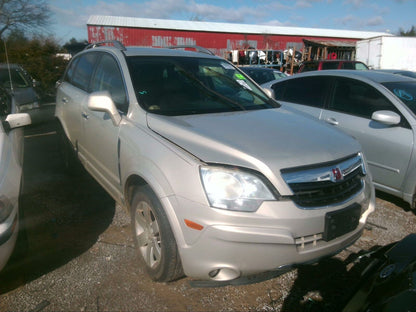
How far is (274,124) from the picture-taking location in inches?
99.8

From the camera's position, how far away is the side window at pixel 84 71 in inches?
149

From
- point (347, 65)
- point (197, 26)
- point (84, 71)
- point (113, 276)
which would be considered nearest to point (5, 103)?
point (84, 71)

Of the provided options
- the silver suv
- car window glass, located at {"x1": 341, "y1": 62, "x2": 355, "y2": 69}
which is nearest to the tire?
the silver suv

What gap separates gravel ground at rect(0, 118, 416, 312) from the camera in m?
2.25

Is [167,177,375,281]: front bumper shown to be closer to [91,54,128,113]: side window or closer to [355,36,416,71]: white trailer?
[91,54,128,113]: side window

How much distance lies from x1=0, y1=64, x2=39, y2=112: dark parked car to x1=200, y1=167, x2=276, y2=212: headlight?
5933mm

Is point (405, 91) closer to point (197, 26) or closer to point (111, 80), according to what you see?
point (111, 80)

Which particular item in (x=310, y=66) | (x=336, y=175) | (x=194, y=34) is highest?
(x=194, y=34)

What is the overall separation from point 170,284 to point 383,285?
1.47 meters

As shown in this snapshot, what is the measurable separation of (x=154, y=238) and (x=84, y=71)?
260 centimetres

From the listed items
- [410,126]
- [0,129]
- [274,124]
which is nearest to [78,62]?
[0,129]

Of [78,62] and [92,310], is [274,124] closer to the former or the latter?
[92,310]

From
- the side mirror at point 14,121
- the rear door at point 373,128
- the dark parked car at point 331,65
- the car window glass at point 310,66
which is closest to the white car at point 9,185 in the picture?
the side mirror at point 14,121

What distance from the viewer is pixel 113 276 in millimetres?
2531
